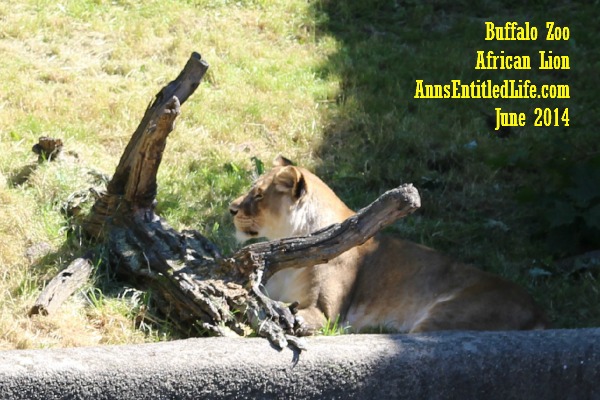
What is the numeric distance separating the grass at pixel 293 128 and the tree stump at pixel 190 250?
0.16 m

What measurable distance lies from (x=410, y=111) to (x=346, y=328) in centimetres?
379

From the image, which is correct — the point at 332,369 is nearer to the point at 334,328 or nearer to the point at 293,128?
the point at 334,328

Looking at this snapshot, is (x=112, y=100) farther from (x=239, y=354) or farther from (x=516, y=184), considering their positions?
(x=239, y=354)

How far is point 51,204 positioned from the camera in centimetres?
696

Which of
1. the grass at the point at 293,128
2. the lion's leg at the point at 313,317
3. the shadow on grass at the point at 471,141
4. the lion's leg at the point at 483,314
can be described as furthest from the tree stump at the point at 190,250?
the shadow on grass at the point at 471,141

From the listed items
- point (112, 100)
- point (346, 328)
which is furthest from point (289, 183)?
point (112, 100)

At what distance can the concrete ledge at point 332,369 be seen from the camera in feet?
13.6

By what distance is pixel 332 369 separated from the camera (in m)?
4.40

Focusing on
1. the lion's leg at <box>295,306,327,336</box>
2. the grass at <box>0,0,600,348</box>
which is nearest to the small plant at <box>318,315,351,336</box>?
the lion's leg at <box>295,306,327,336</box>

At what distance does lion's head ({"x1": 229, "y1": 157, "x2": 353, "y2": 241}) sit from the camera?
6500mm

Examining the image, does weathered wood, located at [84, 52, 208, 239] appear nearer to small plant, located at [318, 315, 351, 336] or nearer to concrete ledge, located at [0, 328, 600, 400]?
small plant, located at [318, 315, 351, 336]

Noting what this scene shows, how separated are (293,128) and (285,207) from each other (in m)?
2.59

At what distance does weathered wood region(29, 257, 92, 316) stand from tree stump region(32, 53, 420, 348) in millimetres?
202

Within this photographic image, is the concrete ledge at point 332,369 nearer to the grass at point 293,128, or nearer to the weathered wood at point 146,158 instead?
the grass at point 293,128
